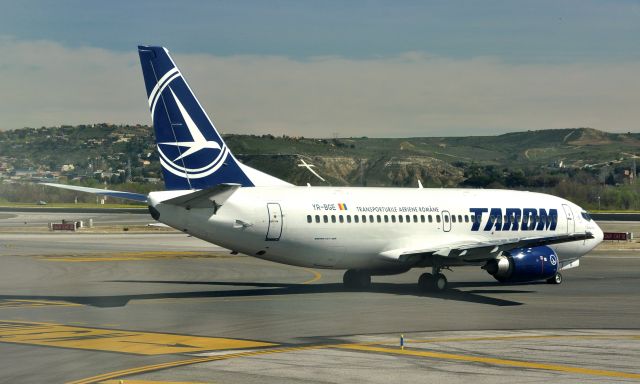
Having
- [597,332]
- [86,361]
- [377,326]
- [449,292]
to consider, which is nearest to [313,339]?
[377,326]

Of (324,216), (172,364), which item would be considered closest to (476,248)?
(324,216)

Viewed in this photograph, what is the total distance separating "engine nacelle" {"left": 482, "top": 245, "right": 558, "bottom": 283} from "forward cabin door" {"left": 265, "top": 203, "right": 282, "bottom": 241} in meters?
9.46

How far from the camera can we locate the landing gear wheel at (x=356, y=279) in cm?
4369

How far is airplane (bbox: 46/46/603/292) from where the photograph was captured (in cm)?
3728

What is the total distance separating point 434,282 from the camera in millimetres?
42375

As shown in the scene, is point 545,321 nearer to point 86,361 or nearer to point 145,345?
point 145,345

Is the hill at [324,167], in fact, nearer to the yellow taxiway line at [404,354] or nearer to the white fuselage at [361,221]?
the white fuselage at [361,221]

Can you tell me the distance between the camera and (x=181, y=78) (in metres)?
37.8

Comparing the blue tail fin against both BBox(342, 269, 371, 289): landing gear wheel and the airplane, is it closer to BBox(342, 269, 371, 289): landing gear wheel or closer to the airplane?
the airplane

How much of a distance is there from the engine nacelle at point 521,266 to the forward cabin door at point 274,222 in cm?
946

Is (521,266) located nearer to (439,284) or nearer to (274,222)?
(439,284)

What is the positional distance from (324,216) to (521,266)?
8810 millimetres

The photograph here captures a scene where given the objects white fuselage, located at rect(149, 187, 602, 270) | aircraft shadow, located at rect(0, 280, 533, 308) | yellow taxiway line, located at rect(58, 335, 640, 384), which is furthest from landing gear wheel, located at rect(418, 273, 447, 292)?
yellow taxiway line, located at rect(58, 335, 640, 384)

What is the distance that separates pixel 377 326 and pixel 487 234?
1675 centimetres
